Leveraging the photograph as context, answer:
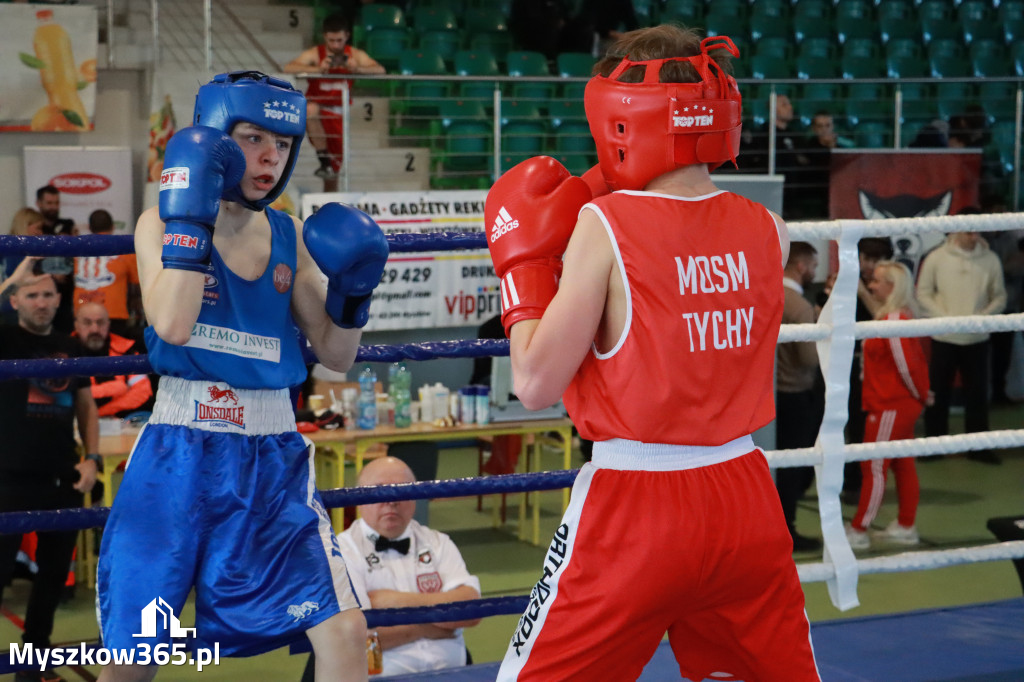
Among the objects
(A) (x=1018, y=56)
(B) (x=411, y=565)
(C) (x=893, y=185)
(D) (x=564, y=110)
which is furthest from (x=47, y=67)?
(A) (x=1018, y=56)

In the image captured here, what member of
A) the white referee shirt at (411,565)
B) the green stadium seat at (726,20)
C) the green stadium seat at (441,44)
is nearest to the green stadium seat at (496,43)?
the green stadium seat at (441,44)

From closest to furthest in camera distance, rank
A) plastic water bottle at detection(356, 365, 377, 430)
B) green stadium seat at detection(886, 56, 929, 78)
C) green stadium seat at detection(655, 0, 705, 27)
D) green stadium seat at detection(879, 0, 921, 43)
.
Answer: plastic water bottle at detection(356, 365, 377, 430) → green stadium seat at detection(655, 0, 705, 27) → green stadium seat at detection(886, 56, 929, 78) → green stadium seat at detection(879, 0, 921, 43)

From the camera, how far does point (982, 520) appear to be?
6242mm

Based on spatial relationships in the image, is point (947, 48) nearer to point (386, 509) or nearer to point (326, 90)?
point (326, 90)

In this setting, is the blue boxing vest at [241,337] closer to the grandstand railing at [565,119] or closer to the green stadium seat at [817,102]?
the grandstand railing at [565,119]

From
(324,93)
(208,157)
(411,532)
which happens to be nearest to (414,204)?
(324,93)

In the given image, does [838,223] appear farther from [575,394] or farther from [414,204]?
[414,204]

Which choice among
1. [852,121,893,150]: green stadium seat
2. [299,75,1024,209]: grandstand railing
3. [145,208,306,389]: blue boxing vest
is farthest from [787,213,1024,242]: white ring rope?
[852,121,893,150]: green stadium seat

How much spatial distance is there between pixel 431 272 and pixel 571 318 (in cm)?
577

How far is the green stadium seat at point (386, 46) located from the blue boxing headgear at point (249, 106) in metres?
7.11

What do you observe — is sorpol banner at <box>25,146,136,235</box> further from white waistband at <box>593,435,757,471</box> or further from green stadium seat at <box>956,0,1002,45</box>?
green stadium seat at <box>956,0,1002,45</box>

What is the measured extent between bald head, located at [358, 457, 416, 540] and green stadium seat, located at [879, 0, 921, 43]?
8614 mm

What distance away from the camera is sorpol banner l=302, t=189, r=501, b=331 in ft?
23.6

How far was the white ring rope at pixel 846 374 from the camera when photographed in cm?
267
